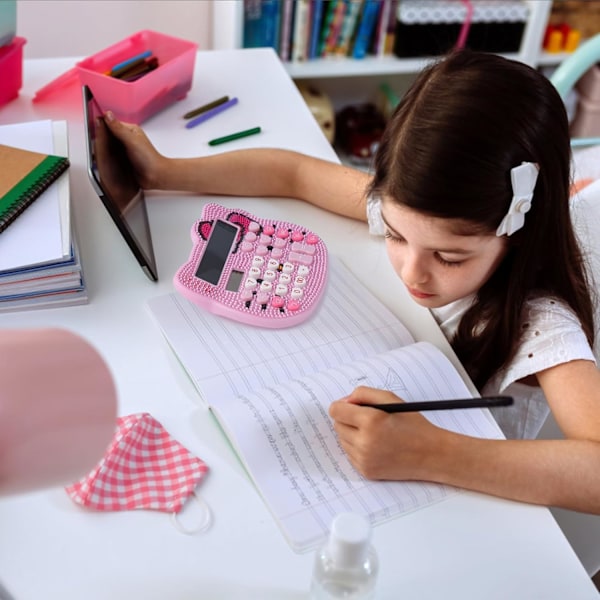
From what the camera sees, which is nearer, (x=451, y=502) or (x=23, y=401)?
(x=23, y=401)

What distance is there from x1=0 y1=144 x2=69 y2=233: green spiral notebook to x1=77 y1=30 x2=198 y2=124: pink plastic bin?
0.68 feet

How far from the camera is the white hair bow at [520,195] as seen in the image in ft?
2.43

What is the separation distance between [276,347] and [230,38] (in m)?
1.29

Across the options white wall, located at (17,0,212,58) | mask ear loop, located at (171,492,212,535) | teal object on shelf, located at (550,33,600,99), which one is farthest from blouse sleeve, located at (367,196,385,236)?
white wall, located at (17,0,212,58)

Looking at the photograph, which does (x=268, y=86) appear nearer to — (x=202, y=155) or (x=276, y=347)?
(x=202, y=155)

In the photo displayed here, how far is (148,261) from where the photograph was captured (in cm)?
90

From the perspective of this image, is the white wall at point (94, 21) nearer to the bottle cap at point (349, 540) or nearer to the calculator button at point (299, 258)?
the calculator button at point (299, 258)

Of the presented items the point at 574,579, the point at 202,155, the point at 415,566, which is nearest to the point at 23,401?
the point at 415,566

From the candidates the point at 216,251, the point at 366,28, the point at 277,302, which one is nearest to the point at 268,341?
the point at 277,302

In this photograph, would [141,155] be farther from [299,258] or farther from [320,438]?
[320,438]

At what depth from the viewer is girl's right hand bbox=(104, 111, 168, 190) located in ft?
3.40

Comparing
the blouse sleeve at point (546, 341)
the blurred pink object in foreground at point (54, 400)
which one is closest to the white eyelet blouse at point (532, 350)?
the blouse sleeve at point (546, 341)

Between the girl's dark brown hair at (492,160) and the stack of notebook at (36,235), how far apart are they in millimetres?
359

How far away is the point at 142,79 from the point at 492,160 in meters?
0.61
